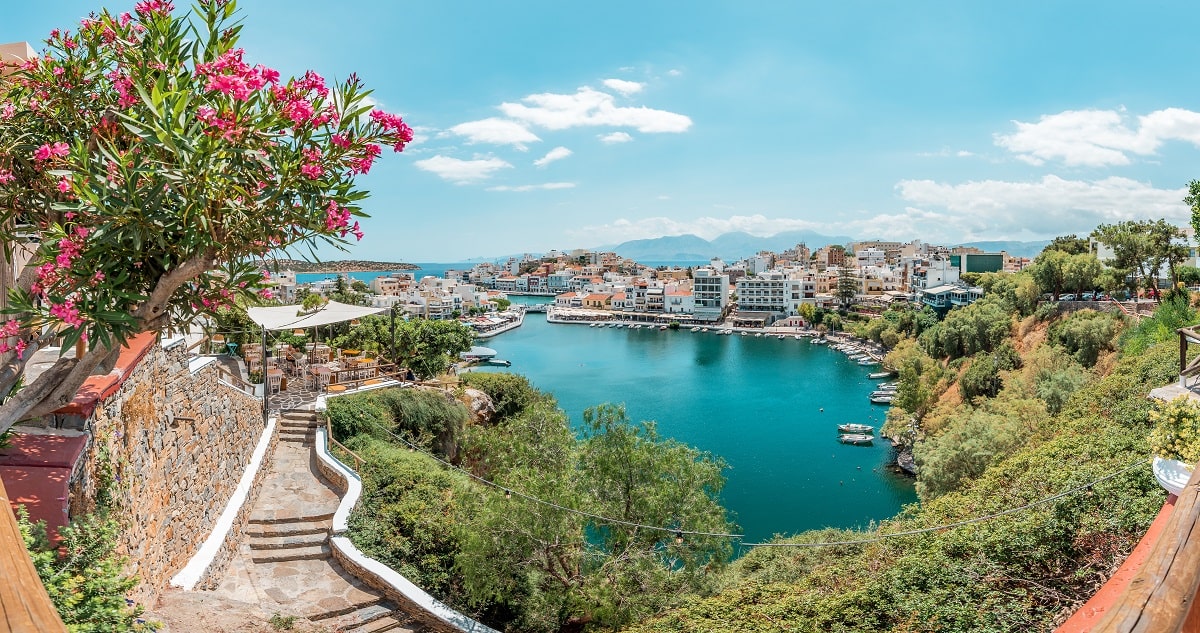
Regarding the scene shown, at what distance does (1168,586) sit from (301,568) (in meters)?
6.64

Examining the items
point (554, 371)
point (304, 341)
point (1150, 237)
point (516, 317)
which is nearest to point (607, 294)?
point (516, 317)

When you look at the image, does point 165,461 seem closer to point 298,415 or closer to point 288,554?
point 288,554

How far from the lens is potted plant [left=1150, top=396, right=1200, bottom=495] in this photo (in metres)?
2.96

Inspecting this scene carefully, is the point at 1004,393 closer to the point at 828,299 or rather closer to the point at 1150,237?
the point at 1150,237

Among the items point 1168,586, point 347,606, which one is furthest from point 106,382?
point 1168,586

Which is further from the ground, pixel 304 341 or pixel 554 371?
pixel 304 341

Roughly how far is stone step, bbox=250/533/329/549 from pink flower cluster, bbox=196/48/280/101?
4937 mm

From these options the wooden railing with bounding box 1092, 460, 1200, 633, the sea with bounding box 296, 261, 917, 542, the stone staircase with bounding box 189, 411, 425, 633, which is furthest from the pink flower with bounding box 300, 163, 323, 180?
the sea with bounding box 296, 261, 917, 542

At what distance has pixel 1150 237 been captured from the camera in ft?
73.3

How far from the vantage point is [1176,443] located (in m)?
3.10

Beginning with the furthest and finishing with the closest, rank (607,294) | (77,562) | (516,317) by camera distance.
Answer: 1. (607,294)
2. (516,317)
3. (77,562)

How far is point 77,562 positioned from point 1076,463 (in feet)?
22.3

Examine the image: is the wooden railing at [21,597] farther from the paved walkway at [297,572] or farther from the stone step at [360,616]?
the stone step at [360,616]

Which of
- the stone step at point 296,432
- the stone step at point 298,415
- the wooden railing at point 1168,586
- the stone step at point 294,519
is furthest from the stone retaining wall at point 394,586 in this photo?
the wooden railing at point 1168,586
